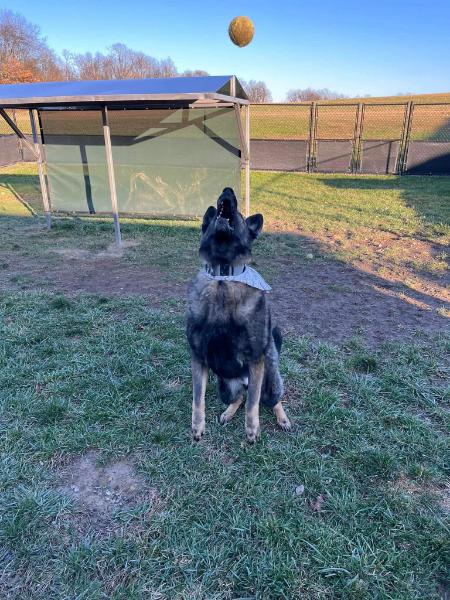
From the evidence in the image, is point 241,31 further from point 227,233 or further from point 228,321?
point 228,321

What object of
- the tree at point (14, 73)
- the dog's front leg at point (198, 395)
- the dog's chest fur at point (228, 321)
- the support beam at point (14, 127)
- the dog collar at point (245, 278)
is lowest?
the dog's front leg at point (198, 395)

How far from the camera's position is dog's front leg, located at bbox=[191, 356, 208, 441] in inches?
91.2

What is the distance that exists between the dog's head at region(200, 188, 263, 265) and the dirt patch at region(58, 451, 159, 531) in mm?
1203

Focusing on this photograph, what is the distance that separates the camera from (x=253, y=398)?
7.66ft

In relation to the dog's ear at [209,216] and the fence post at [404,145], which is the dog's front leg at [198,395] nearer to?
the dog's ear at [209,216]

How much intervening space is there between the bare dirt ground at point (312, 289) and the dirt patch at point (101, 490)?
2.09 meters

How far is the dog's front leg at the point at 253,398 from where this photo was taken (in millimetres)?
2244

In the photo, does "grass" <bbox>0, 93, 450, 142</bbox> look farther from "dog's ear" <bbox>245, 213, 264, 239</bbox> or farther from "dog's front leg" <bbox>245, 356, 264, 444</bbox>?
"dog's front leg" <bbox>245, 356, 264, 444</bbox>

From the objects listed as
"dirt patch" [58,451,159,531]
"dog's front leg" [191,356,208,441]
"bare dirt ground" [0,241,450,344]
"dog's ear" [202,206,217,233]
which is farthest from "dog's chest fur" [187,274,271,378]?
"bare dirt ground" [0,241,450,344]

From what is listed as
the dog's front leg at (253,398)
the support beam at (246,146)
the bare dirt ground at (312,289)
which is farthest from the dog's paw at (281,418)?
the support beam at (246,146)

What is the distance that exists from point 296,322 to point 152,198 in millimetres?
4890

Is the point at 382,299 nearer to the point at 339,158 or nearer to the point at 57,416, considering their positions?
the point at 57,416

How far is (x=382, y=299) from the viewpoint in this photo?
4496mm

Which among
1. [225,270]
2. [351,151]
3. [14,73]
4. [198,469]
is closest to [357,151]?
[351,151]
